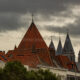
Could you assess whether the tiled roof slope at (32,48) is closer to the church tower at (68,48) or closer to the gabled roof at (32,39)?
the gabled roof at (32,39)

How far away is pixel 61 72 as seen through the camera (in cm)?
10981

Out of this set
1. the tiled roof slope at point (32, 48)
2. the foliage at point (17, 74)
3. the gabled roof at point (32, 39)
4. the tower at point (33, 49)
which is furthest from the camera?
the gabled roof at point (32, 39)

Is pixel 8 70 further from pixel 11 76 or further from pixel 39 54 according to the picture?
pixel 39 54

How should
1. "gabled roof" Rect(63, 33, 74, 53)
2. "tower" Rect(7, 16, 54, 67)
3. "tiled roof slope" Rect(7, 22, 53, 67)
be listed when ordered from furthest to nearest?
1. "gabled roof" Rect(63, 33, 74, 53)
2. "tiled roof slope" Rect(7, 22, 53, 67)
3. "tower" Rect(7, 16, 54, 67)

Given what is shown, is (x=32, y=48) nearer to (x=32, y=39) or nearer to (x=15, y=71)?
(x=32, y=39)

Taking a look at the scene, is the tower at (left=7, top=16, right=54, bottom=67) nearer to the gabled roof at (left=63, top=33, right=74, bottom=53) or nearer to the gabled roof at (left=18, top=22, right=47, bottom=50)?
the gabled roof at (left=18, top=22, right=47, bottom=50)

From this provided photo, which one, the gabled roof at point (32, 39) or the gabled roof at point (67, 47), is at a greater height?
the gabled roof at point (67, 47)

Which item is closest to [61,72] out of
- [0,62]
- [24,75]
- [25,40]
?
[25,40]

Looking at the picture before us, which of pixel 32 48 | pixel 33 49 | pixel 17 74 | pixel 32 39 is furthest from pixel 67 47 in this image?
pixel 17 74

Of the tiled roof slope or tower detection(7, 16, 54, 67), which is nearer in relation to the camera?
tower detection(7, 16, 54, 67)

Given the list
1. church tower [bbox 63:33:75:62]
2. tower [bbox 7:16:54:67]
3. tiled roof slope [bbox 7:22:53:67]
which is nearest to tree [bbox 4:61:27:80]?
tower [bbox 7:16:54:67]

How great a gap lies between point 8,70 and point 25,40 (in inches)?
1303

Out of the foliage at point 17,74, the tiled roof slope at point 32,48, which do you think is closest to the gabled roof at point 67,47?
the tiled roof slope at point 32,48

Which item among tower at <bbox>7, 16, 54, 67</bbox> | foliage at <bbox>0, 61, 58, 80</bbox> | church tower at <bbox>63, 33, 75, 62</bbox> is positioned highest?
church tower at <bbox>63, 33, 75, 62</bbox>
